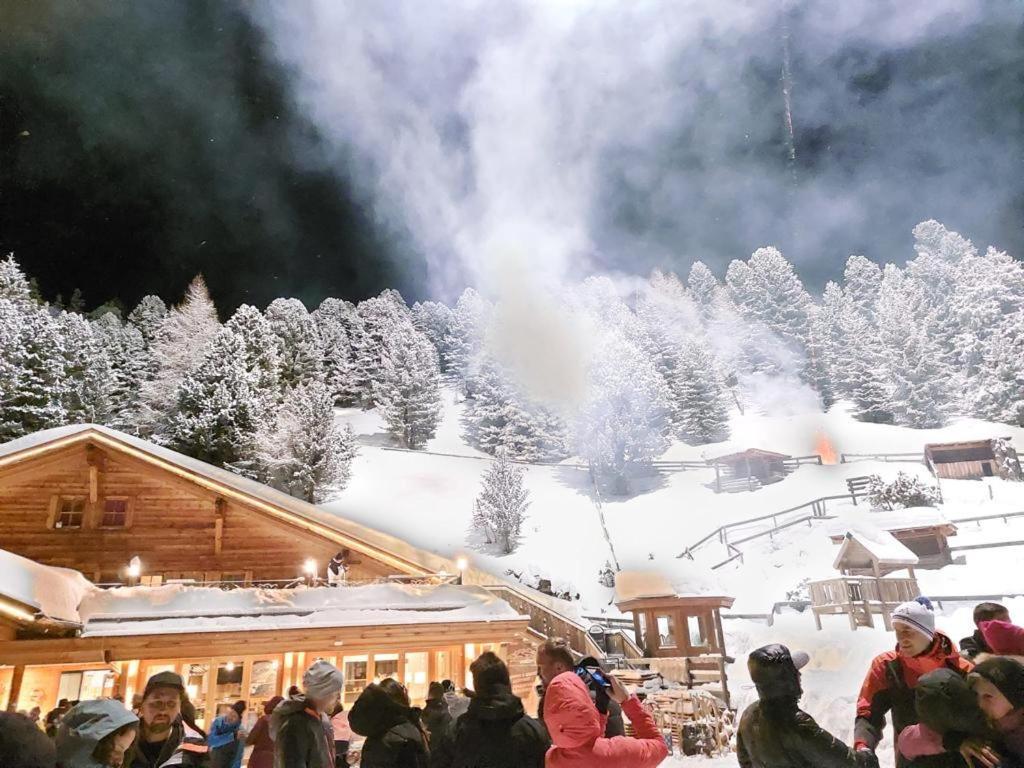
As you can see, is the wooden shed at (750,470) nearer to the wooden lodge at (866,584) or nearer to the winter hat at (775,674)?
the wooden lodge at (866,584)

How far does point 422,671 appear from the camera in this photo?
12.9 m

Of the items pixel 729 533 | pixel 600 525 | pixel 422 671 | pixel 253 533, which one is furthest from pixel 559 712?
pixel 600 525

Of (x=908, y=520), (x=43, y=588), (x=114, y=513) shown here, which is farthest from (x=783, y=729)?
(x=908, y=520)

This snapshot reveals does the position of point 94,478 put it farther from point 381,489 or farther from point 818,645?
point 381,489

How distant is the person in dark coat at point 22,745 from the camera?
1816 mm

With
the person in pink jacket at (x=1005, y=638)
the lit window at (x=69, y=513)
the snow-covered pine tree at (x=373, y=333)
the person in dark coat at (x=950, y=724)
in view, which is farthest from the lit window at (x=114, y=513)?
the snow-covered pine tree at (x=373, y=333)

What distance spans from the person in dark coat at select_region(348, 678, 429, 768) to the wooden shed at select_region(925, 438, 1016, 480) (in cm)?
3782

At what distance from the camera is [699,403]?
181ft

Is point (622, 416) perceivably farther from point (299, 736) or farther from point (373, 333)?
point (299, 736)

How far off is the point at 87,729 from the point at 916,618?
3896mm

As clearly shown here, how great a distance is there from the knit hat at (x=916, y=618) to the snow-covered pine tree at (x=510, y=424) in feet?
154

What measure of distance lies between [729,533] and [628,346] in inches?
944

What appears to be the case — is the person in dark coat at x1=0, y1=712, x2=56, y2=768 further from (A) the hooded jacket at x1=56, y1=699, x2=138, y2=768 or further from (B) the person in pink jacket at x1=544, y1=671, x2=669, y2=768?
(B) the person in pink jacket at x1=544, y1=671, x2=669, y2=768

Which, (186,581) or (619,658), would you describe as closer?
(186,581)
